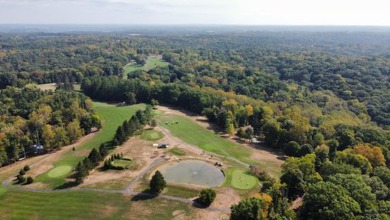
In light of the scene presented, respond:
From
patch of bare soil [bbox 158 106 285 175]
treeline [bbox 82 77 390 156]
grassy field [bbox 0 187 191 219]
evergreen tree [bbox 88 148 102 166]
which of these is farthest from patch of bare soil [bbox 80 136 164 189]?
treeline [bbox 82 77 390 156]

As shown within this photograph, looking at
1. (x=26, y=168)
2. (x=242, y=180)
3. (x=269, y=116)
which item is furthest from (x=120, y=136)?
(x=269, y=116)

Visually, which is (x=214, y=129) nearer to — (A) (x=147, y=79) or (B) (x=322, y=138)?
(B) (x=322, y=138)

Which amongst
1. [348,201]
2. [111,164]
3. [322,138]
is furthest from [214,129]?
[348,201]

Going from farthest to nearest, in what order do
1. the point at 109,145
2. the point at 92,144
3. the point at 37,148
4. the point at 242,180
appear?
1. the point at 92,144
2. the point at 109,145
3. the point at 37,148
4. the point at 242,180

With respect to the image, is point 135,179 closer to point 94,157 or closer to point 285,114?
point 94,157

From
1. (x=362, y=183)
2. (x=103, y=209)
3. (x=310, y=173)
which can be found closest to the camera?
(x=362, y=183)
